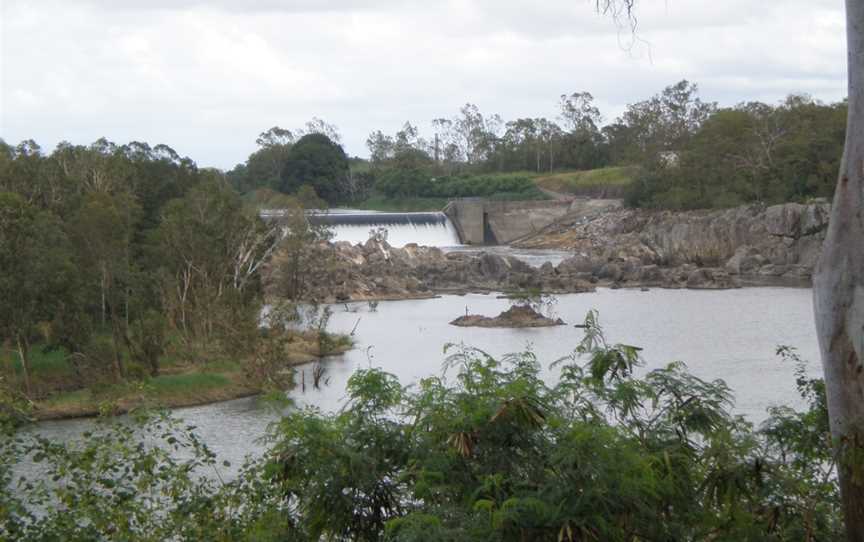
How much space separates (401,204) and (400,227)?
11966 millimetres

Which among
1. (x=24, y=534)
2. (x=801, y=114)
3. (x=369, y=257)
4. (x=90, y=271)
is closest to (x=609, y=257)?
(x=369, y=257)

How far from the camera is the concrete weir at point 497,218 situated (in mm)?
61500

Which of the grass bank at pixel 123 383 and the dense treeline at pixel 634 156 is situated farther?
the dense treeline at pixel 634 156

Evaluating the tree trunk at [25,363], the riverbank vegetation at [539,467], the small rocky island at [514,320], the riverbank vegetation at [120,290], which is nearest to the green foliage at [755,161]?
the small rocky island at [514,320]

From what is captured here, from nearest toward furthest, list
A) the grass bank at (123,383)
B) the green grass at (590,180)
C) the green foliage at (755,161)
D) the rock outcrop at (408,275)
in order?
the grass bank at (123,383) → the rock outcrop at (408,275) → the green foliage at (755,161) → the green grass at (590,180)

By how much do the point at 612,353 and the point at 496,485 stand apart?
1.30 meters

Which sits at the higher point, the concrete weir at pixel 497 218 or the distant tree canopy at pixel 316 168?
the distant tree canopy at pixel 316 168

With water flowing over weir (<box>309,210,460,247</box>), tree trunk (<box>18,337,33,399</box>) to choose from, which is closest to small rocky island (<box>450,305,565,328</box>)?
tree trunk (<box>18,337,33,399</box>)

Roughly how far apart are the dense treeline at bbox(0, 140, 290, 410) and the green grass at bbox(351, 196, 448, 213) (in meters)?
32.2

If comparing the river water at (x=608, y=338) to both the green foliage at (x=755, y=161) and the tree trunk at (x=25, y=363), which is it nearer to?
the tree trunk at (x=25, y=363)

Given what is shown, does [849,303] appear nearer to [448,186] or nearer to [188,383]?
[188,383]

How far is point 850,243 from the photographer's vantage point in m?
4.68

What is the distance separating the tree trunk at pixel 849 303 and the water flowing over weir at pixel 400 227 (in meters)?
48.3

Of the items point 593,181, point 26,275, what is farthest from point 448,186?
point 26,275
